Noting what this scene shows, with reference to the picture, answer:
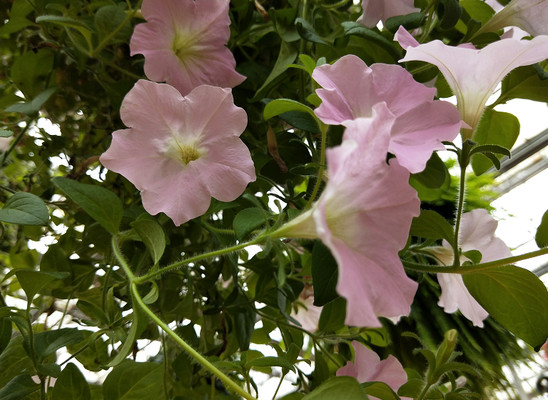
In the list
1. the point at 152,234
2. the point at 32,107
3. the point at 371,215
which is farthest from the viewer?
the point at 32,107

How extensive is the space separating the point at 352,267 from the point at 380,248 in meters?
0.03

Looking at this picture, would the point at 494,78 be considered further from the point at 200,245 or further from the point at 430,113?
the point at 200,245

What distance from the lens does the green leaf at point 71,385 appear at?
1.10 ft

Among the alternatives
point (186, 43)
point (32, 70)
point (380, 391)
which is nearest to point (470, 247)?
point (380, 391)

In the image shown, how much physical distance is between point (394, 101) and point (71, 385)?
260mm

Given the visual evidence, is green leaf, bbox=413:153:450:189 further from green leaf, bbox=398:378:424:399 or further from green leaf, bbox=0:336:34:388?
green leaf, bbox=0:336:34:388

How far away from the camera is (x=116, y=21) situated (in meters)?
0.43

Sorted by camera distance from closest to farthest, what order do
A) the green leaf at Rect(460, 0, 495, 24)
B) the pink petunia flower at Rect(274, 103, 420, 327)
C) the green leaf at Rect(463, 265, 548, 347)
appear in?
the pink petunia flower at Rect(274, 103, 420, 327) → the green leaf at Rect(463, 265, 548, 347) → the green leaf at Rect(460, 0, 495, 24)

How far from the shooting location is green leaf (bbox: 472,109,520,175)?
41cm

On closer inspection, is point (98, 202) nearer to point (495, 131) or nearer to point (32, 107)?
point (32, 107)

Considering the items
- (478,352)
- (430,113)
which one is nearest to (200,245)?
(430,113)

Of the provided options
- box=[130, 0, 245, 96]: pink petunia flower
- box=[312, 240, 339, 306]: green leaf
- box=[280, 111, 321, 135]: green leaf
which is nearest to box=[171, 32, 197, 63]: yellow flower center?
box=[130, 0, 245, 96]: pink petunia flower

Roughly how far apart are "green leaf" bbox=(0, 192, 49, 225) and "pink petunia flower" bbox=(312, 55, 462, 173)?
0.19 m

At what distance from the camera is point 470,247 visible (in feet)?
1.46
